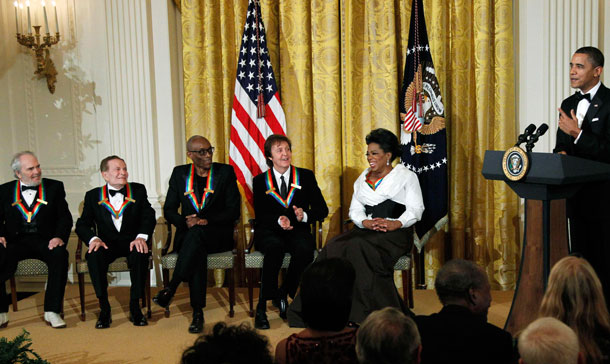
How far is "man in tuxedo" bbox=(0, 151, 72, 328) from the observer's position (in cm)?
534

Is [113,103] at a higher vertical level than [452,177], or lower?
higher

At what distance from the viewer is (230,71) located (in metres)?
6.35

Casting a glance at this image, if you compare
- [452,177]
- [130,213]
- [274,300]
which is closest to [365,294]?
[274,300]

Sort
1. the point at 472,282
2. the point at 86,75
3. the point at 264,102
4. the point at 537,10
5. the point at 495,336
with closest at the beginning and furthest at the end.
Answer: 1. the point at 495,336
2. the point at 472,282
3. the point at 537,10
4. the point at 264,102
5. the point at 86,75

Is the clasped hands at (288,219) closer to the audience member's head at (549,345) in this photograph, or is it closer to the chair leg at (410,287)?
the chair leg at (410,287)

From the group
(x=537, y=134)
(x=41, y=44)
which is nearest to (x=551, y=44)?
(x=537, y=134)

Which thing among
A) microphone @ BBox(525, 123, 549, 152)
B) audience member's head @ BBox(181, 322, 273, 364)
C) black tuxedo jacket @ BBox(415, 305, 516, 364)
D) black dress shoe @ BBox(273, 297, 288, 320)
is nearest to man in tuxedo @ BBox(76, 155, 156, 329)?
black dress shoe @ BBox(273, 297, 288, 320)

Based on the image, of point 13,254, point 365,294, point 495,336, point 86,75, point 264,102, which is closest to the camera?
point 495,336

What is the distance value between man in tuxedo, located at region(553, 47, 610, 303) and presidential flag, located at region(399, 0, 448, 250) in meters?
1.49

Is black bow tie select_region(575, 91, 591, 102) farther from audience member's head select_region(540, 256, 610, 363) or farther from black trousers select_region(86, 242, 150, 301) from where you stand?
black trousers select_region(86, 242, 150, 301)

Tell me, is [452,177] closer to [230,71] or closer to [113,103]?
[230,71]

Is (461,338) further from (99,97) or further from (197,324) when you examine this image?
(99,97)

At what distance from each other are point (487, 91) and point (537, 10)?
786 millimetres

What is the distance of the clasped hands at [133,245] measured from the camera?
5223 millimetres
